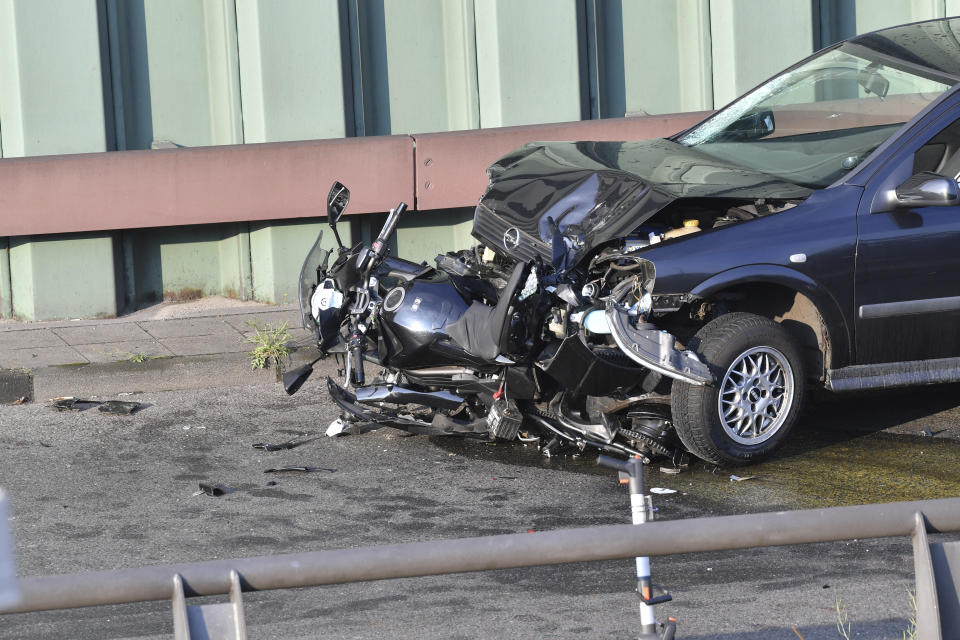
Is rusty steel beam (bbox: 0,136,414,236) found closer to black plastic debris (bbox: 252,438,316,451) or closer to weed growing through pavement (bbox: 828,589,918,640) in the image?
black plastic debris (bbox: 252,438,316,451)

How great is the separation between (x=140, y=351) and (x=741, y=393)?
4343mm

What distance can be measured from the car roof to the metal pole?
184 inches

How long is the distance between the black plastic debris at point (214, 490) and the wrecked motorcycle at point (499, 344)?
0.68 meters

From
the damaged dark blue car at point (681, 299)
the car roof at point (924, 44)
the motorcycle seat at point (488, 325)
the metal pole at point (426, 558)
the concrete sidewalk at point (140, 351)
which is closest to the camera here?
the metal pole at point (426, 558)

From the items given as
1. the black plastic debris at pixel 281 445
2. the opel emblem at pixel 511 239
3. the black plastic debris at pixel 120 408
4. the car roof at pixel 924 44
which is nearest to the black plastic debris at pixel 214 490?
the black plastic debris at pixel 281 445

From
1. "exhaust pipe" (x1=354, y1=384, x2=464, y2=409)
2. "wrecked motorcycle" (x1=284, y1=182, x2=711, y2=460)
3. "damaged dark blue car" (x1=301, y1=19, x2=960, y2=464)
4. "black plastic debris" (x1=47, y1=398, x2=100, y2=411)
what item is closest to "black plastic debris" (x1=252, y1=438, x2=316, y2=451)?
"wrecked motorcycle" (x1=284, y1=182, x2=711, y2=460)

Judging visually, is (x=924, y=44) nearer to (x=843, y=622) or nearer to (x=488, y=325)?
(x=488, y=325)

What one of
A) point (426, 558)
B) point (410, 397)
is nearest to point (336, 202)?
point (410, 397)

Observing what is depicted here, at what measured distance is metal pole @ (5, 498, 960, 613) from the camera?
2.74m

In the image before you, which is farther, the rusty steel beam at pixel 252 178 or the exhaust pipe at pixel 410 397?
the rusty steel beam at pixel 252 178

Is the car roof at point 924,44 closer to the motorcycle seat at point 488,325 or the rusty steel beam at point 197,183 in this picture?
the motorcycle seat at point 488,325

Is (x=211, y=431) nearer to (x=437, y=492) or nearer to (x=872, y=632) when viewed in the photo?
(x=437, y=492)

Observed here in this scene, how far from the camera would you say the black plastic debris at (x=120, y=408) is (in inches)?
297

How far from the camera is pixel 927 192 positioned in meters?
6.17
